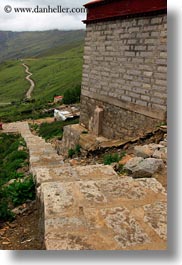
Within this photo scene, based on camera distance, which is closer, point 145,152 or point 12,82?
point 145,152

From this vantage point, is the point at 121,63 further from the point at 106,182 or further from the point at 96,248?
the point at 96,248

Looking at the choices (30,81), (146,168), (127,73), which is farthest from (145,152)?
(30,81)

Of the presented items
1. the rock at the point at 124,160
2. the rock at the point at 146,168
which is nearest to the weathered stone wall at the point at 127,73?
the rock at the point at 124,160

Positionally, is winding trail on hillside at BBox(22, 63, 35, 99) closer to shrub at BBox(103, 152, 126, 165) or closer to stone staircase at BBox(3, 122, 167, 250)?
shrub at BBox(103, 152, 126, 165)

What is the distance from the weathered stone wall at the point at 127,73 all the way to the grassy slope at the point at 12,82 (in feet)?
183

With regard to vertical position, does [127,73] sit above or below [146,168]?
above

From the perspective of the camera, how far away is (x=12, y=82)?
85.7 meters

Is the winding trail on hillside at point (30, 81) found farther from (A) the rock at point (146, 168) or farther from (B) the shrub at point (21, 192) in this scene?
(A) the rock at point (146, 168)

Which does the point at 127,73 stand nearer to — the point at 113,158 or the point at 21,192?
the point at 113,158

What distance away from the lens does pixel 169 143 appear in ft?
12.9

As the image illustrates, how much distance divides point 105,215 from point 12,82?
280 ft

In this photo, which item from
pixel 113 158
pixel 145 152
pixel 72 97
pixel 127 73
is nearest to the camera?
→ pixel 145 152

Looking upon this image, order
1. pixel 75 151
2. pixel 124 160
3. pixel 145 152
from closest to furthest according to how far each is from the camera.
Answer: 1. pixel 145 152
2. pixel 124 160
3. pixel 75 151

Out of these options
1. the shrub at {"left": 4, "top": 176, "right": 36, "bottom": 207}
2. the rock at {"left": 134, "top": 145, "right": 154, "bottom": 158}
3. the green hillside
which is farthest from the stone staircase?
the green hillside
